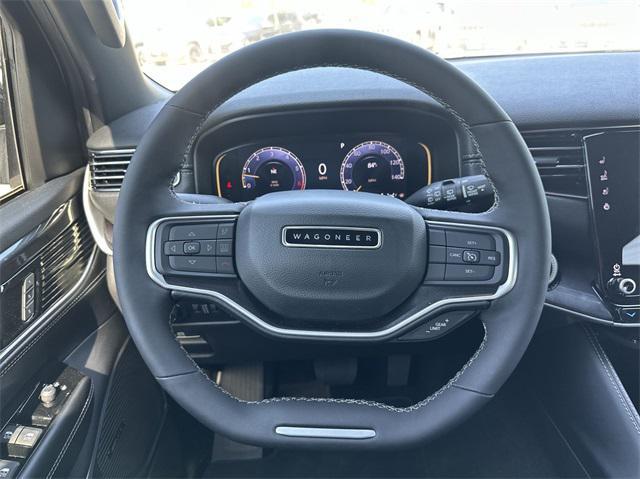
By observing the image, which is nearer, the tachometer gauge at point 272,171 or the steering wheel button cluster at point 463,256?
the steering wheel button cluster at point 463,256

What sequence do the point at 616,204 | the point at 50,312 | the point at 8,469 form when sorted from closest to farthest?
the point at 8,469 < the point at 50,312 < the point at 616,204

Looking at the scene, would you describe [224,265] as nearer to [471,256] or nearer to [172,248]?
[172,248]

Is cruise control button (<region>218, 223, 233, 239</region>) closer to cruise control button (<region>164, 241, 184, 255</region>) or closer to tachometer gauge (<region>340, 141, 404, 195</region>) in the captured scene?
cruise control button (<region>164, 241, 184, 255</region>)

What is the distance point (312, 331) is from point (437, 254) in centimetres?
28

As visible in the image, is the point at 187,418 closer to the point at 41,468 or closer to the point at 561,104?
the point at 41,468

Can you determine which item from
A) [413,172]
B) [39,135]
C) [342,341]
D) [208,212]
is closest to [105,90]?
[39,135]

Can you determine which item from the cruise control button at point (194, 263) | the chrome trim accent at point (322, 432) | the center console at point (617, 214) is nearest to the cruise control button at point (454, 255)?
the chrome trim accent at point (322, 432)

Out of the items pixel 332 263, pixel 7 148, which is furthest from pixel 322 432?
pixel 7 148

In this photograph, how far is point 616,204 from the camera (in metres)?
1.44

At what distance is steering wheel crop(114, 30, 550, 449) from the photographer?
0.98m

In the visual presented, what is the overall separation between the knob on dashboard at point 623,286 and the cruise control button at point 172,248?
3.51ft

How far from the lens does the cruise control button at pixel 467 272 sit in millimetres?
1070

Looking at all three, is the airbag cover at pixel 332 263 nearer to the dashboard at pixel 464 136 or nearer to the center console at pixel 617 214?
the dashboard at pixel 464 136

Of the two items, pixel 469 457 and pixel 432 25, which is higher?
pixel 432 25
